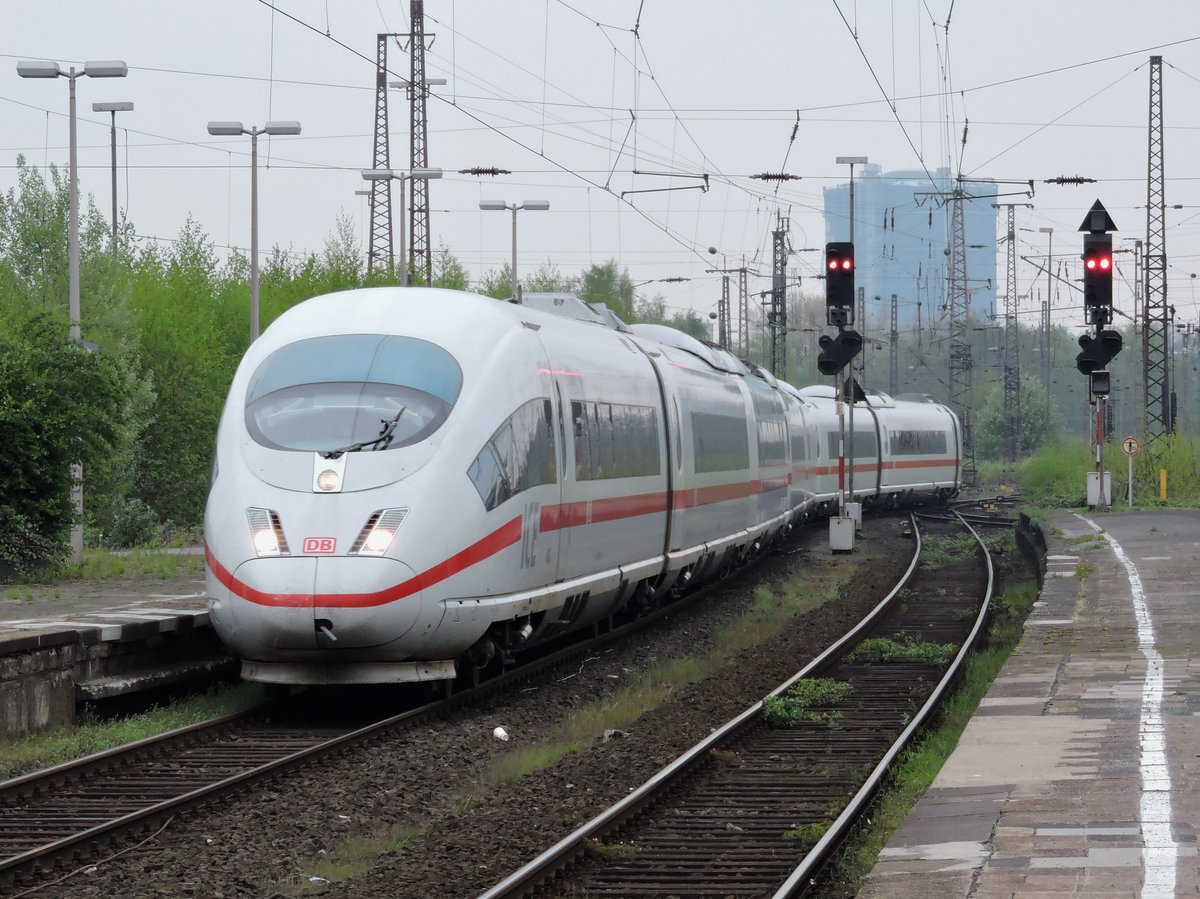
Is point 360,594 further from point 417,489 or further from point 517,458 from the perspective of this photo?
point 517,458

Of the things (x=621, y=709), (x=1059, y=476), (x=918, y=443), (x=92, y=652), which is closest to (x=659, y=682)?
(x=621, y=709)

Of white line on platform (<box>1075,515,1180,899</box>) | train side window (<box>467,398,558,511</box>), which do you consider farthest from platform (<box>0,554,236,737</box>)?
white line on platform (<box>1075,515,1180,899</box>)

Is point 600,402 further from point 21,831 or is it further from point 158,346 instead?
point 158,346

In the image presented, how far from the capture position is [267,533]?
11.4 metres

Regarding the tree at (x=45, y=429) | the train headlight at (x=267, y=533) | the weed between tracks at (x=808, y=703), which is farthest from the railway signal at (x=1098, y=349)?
the train headlight at (x=267, y=533)

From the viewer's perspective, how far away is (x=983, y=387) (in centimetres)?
10450

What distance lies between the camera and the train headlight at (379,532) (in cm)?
1127

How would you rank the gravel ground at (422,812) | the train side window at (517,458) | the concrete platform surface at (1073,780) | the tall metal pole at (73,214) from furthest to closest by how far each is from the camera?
the tall metal pole at (73,214) < the train side window at (517,458) < the gravel ground at (422,812) < the concrete platform surface at (1073,780)

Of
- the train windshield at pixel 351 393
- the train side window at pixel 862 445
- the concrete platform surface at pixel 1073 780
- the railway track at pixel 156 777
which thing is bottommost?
the railway track at pixel 156 777

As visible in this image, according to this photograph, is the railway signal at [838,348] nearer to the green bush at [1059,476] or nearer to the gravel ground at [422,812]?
the gravel ground at [422,812]

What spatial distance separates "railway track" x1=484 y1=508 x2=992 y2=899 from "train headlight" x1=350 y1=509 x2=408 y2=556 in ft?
8.26

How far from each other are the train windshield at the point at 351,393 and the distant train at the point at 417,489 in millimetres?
14

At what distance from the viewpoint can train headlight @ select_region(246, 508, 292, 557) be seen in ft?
37.2

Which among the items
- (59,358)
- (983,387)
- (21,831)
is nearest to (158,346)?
(59,358)
